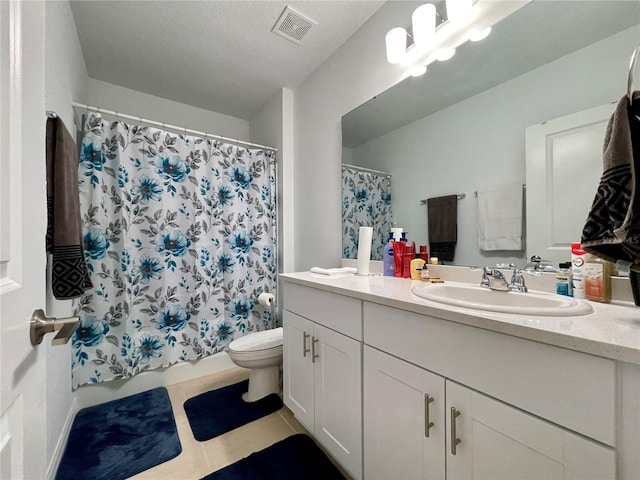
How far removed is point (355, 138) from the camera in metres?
1.73

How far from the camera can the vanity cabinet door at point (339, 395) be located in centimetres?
102

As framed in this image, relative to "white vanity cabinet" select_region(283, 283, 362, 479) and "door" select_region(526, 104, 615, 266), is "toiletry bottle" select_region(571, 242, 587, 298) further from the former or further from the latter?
"white vanity cabinet" select_region(283, 283, 362, 479)

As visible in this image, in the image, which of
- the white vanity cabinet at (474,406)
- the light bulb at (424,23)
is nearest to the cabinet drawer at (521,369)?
the white vanity cabinet at (474,406)

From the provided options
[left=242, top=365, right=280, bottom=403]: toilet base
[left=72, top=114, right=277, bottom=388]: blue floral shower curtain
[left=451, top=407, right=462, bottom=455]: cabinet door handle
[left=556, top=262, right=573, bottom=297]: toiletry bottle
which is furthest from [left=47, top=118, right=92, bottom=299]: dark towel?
[left=556, top=262, right=573, bottom=297]: toiletry bottle

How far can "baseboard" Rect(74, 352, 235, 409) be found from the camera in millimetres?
1675

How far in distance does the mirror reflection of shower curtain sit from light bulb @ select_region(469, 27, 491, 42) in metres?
0.70

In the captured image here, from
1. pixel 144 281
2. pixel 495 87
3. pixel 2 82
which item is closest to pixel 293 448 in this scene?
pixel 144 281

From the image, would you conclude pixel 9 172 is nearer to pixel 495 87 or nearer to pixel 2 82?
pixel 2 82

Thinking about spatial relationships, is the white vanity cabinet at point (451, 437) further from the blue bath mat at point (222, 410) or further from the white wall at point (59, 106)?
the white wall at point (59, 106)

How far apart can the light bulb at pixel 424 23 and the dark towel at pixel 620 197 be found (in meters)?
0.95

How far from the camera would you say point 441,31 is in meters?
1.23

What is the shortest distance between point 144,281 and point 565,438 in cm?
213

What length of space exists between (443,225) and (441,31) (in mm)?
908

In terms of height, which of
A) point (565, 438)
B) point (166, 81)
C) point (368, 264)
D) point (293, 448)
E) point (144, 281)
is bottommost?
point (293, 448)
